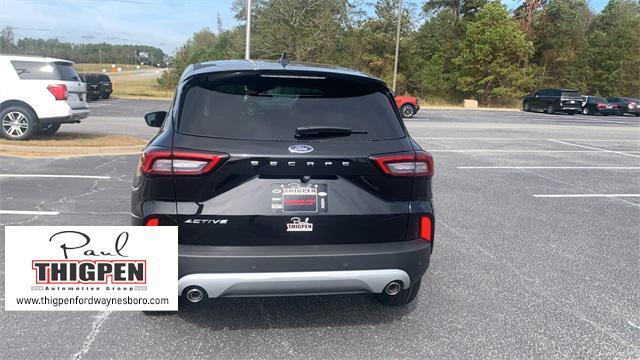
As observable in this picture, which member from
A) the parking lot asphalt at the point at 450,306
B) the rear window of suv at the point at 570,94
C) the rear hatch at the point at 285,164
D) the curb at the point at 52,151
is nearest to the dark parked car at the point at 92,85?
the curb at the point at 52,151

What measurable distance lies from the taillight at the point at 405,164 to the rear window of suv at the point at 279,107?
0.17m

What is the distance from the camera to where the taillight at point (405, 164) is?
10.3 feet

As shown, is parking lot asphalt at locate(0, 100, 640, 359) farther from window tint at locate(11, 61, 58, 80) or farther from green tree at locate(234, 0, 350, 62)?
green tree at locate(234, 0, 350, 62)

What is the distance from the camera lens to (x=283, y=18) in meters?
47.4

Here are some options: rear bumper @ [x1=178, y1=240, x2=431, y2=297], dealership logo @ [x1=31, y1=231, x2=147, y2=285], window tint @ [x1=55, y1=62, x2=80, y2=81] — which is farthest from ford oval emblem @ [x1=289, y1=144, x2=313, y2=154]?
window tint @ [x1=55, y1=62, x2=80, y2=81]

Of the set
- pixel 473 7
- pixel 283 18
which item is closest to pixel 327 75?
pixel 283 18

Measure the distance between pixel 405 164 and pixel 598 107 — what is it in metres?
39.9

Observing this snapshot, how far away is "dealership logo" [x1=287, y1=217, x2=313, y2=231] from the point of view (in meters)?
3.03

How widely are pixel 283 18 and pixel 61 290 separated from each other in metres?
46.8

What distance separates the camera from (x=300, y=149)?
3008 millimetres

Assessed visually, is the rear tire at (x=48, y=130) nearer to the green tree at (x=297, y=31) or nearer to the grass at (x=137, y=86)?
the grass at (x=137, y=86)

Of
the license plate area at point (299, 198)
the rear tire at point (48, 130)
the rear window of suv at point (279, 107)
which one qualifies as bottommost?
the rear tire at point (48, 130)

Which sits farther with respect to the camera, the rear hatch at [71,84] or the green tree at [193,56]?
the green tree at [193,56]

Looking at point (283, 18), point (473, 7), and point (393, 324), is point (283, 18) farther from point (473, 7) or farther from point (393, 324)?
point (393, 324)
